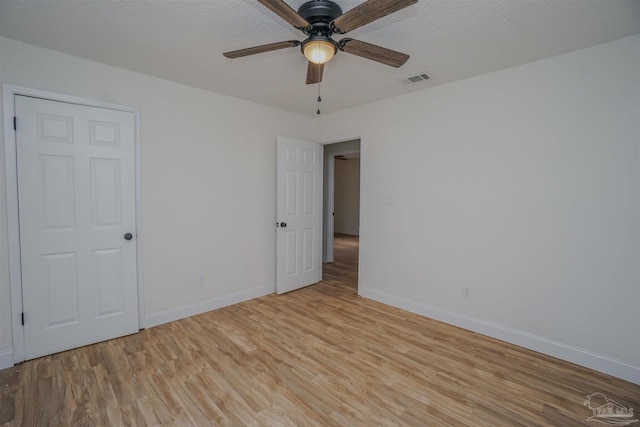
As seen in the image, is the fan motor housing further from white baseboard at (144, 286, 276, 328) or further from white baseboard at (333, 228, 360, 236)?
white baseboard at (333, 228, 360, 236)

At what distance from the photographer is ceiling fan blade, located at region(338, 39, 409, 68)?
5.80 feet

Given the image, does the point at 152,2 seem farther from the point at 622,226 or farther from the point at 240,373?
the point at 622,226

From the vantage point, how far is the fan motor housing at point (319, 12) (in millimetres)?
1664

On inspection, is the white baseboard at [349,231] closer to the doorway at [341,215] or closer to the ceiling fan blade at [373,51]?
the doorway at [341,215]

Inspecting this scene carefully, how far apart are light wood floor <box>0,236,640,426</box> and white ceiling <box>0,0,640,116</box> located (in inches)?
98.9

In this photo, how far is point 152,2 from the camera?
1768 mm

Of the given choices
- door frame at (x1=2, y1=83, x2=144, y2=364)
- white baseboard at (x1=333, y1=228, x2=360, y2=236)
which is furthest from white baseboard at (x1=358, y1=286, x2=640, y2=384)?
white baseboard at (x1=333, y1=228, x2=360, y2=236)

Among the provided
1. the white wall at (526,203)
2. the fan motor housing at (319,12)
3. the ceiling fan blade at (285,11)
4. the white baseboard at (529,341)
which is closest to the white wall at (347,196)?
the white wall at (526,203)

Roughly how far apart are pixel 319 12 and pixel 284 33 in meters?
0.52

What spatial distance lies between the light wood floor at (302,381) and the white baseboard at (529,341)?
7 cm

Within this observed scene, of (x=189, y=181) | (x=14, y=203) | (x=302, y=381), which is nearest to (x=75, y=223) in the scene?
(x=14, y=203)

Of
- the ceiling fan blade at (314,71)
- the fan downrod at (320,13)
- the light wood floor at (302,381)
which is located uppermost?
the fan downrod at (320,13)

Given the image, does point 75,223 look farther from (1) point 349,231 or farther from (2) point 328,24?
(1) point 349,231

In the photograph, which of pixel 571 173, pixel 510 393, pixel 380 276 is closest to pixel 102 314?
pixel 380 276
